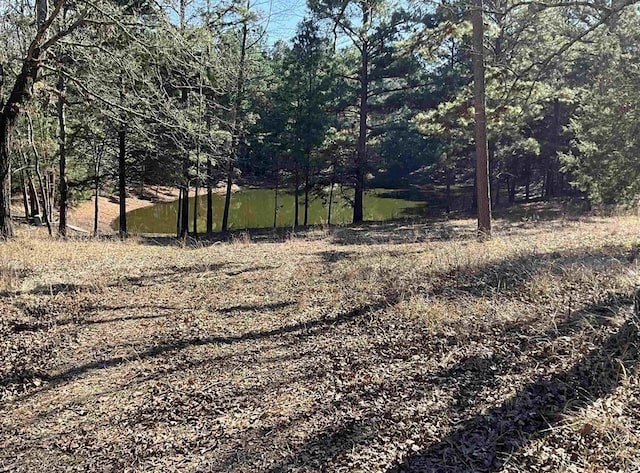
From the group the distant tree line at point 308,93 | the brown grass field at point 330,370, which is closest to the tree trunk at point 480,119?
the distant tree line at point 308,93

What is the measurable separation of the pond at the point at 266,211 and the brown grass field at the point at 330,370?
1681cm

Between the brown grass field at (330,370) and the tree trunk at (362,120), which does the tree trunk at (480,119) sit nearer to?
the brown grass field at (330,370)

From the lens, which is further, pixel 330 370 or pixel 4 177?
pixel 4 177

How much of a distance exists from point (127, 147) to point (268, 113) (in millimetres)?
7201

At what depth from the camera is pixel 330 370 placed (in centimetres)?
368

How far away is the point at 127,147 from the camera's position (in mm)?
15969

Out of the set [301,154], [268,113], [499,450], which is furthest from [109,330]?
[268,113]

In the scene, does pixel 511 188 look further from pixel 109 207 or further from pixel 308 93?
pixel 109 207

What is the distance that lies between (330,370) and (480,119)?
7449mm

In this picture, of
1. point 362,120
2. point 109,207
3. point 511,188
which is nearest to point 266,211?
point 109,207

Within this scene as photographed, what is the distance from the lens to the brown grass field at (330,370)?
8.62 ft

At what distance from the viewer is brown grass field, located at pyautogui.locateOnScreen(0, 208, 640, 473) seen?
263 cm

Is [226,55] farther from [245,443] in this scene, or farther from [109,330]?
[245,443]

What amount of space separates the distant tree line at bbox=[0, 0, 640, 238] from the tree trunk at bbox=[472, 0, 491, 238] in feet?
0.11
